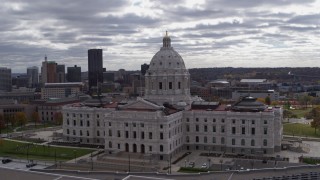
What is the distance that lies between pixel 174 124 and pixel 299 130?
46647mm

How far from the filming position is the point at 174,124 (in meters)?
93.6

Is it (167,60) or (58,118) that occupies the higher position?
(167,60)

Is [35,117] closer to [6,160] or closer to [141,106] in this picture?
[6,160]

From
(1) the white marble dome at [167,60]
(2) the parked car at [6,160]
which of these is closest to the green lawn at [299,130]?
(1) the white marble dome at [167,60]

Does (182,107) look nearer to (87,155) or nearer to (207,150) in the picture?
(207,150)

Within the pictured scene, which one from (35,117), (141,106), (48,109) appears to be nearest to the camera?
(141,106)

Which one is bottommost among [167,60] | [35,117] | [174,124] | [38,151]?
[38,151]

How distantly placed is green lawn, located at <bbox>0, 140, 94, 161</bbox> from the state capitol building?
27.3ft

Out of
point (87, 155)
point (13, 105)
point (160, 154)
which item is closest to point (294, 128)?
point (160, 154)

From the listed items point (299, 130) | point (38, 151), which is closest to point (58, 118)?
point (38, 151)

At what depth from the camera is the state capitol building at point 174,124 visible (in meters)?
90.1

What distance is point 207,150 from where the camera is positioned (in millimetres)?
97062

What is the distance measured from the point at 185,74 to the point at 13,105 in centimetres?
8173

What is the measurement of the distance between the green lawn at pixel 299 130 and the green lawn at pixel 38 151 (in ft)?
194
